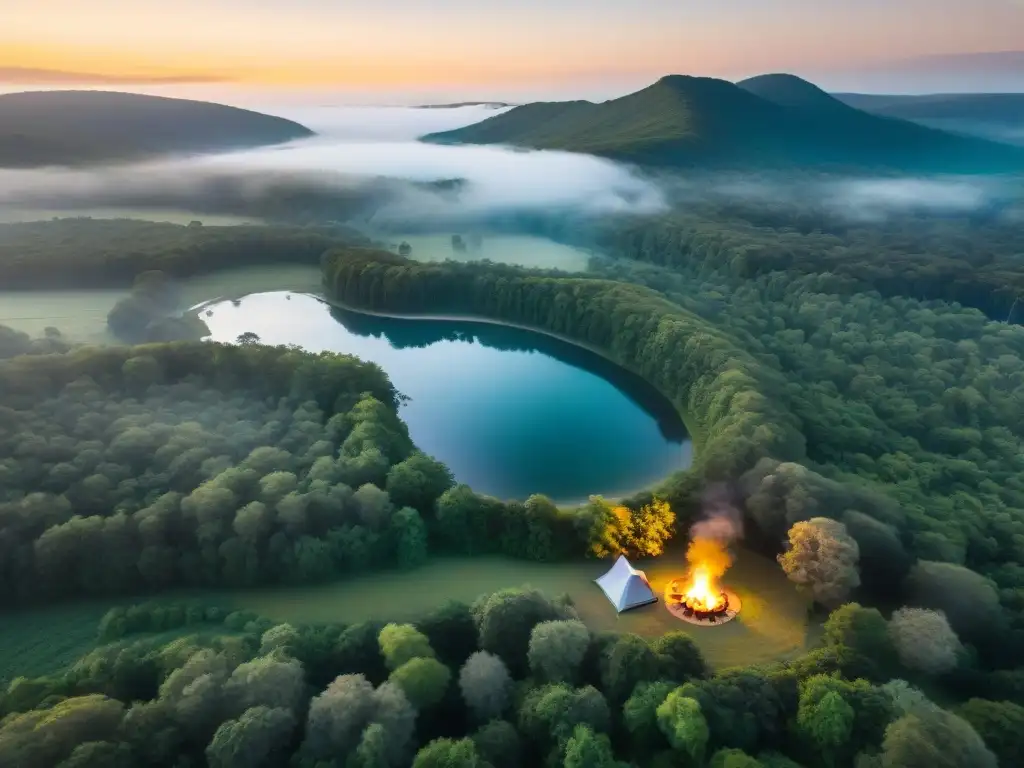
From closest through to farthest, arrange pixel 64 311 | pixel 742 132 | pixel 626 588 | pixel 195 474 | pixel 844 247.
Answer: pixel 626 588
pixel 195 474
pixel 64 311
pixel 844 247
pixel 742 132

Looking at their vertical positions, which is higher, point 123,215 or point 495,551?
point 123,215

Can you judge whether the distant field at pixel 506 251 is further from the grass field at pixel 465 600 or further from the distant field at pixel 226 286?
the grass field at pixel 465 600

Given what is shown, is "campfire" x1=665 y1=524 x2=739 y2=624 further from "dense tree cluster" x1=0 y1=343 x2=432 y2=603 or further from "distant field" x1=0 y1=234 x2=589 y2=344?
"distant field" x1=0 y1=234 x2=589 y2=344

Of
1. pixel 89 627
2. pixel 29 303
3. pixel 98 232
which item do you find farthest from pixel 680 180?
pixel 89 627

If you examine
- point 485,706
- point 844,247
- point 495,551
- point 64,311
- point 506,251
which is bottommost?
point 506,251

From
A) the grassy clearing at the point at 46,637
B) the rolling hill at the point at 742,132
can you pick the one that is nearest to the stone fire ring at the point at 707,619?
the grassy clearing at the point at 46,637

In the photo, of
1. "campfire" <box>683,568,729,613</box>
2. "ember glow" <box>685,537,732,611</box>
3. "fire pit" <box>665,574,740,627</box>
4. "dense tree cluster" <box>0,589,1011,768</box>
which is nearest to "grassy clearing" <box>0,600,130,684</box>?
"dense tree cluster" <box>0,589,1011,768</box>

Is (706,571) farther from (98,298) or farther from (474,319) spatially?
(98,298)

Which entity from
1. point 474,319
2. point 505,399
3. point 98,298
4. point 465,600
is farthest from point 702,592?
point 98,298
